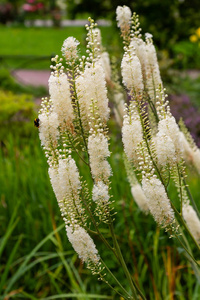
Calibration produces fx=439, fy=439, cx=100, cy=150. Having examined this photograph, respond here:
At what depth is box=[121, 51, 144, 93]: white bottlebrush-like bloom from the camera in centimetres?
155

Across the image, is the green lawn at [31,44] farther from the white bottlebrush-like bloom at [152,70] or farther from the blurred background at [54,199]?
the white bottlebrush-like bloom at [152,70]

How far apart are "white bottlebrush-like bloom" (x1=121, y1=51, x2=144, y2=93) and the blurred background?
1.44 ft

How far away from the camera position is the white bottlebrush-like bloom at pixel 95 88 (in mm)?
1465

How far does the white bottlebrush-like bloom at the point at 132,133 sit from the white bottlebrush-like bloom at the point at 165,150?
0.07 metres

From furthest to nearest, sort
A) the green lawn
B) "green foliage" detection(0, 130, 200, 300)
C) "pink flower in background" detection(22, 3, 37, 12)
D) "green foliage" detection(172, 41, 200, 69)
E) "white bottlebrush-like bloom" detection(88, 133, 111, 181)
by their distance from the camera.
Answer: "pink flower in background" detection(22, 3, 37, 12), the green lawn, "green foliage" detection(172, 41, 200, 69), "green foliage" detection(0, 130, 200, 300), "white bottlebrush-like bloom" detection(88, 133, 111, 181)

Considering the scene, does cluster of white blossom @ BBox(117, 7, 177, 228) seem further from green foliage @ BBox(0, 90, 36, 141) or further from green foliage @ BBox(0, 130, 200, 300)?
green foliage @ BBox(0, 90, 36, 141)

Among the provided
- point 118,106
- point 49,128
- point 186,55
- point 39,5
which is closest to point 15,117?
point 118,106

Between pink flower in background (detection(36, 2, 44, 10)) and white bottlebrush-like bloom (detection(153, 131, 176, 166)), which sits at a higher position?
pink flower in background (detection(36, 2, 44, 10))

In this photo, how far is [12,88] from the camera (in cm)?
1061

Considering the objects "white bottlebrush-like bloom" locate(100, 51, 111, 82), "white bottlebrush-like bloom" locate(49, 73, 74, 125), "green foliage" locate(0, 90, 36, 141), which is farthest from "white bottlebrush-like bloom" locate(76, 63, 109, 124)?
"green foliage" locate(0, 90, 36, 141)

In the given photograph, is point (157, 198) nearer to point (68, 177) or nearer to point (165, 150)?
point (165, 150)

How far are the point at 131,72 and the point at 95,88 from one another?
0.55ft

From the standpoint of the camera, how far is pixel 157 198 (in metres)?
1.50

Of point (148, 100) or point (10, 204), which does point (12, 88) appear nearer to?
point (10, 204)
